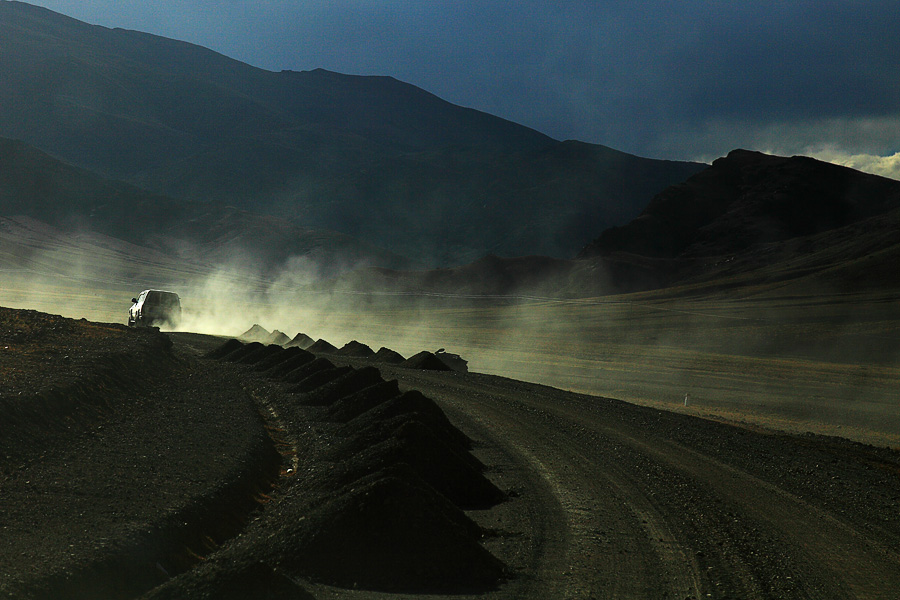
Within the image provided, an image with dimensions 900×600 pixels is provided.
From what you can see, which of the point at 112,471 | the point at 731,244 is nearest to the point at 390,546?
the point at 112,471

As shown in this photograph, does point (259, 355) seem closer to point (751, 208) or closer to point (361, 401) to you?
point (361, 401)

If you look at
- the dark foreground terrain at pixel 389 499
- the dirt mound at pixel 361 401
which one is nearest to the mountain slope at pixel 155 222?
the dirt mound at pixel 361 401

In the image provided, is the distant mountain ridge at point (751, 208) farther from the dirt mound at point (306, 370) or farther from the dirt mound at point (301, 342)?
the dirt mound at point (306, 370)

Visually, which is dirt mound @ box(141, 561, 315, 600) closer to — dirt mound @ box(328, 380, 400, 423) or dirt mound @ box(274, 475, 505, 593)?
dirt mound @ box(274, 475, 505, 593)

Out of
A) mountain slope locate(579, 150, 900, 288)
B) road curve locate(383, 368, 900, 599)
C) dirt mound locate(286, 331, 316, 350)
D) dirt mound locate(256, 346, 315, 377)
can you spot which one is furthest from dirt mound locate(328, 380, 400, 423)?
mountain slope locate(579, 150, 900, 288)

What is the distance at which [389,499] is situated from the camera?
28.0 ft

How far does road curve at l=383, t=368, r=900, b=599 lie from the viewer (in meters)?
8.42

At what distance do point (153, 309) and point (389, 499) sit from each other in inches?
1480

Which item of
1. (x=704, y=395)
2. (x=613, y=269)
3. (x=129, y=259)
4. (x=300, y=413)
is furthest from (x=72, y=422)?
(x=129, y=259)

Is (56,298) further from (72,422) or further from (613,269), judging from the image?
(72,422)

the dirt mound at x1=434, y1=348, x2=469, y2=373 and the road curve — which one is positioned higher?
the dirt mound at x1=434, y1=348, x2=469, y2=373

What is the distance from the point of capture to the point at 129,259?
136250 millimetres

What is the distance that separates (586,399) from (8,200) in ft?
496

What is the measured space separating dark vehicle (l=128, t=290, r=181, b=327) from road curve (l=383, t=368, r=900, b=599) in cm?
2783
